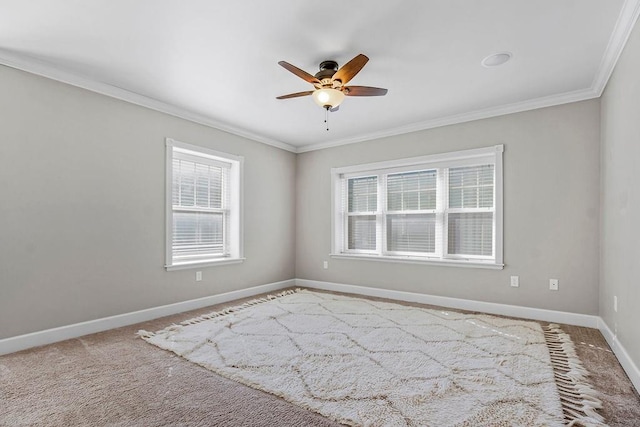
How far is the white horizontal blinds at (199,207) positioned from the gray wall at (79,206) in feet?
0.90

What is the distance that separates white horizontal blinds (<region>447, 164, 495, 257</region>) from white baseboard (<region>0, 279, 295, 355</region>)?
301 cm

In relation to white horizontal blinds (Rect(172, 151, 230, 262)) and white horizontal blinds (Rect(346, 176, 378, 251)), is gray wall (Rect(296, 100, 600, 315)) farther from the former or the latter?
white horizontal blinds (Rect(172, 151, 230, 262))

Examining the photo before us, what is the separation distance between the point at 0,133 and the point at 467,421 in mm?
3938

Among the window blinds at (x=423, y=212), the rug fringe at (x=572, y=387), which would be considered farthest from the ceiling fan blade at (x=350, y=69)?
the rug fringe at (x=572, y=387)

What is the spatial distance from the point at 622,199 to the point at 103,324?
4.69m

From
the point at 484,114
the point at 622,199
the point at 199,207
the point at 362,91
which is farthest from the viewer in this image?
the point at 199,207

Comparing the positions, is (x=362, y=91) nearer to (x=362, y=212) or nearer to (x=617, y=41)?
(x=617, y=41)

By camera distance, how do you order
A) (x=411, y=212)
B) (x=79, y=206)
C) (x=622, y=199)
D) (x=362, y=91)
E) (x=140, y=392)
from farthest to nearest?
(x=411, y=212) → (x=79, y=206) → (x=362, y=91) → (x=622, y=199) → (x=140, y=392)

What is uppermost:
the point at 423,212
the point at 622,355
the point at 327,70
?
the point at 327,70

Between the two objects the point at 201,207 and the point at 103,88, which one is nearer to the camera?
the point at 103,88

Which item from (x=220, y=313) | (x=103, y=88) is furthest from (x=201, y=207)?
(x=103, y=88)

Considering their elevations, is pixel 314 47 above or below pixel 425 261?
above

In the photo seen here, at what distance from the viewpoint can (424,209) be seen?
186 inches

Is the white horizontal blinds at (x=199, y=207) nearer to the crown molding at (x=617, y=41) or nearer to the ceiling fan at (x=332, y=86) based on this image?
the ceiling fan at (x=332, y=86)
